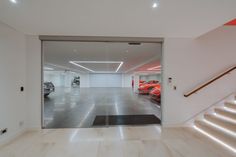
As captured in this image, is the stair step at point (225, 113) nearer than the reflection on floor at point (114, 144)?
No

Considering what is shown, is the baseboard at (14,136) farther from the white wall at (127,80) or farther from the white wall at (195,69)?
the white wall at (127,80)

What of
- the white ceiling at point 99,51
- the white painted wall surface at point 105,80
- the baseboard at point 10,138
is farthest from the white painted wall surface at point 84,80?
the baseboard at point 10,138

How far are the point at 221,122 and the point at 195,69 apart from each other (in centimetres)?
147

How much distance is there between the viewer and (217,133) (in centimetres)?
266

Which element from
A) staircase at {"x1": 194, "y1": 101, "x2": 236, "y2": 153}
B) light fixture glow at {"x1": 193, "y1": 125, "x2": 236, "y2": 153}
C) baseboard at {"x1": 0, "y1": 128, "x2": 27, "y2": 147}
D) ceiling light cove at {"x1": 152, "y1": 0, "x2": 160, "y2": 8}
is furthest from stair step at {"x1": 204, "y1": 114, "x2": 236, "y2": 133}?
baseboard at {"x1": 0, "y1": 128, "x2": 27, "y2": 147}

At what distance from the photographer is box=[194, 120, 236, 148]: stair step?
2361 mm

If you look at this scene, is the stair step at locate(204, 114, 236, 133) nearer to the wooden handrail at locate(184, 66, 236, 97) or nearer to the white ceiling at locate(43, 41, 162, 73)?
the wooden handrail at locate(184, 66, 236, 97)

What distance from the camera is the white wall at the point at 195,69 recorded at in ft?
10.8

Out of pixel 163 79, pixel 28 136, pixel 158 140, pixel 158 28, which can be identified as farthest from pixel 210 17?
pixel 28 136

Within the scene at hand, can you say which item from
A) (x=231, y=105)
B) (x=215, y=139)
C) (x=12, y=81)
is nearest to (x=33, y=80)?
(x=12, y=81)

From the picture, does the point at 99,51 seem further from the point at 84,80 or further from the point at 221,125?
the point at 84,80

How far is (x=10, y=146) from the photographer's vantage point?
238 cm

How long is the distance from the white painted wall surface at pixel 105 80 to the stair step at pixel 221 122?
573 inches

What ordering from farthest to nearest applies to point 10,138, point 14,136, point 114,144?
point 14,136, point 10,138, point 114,144
